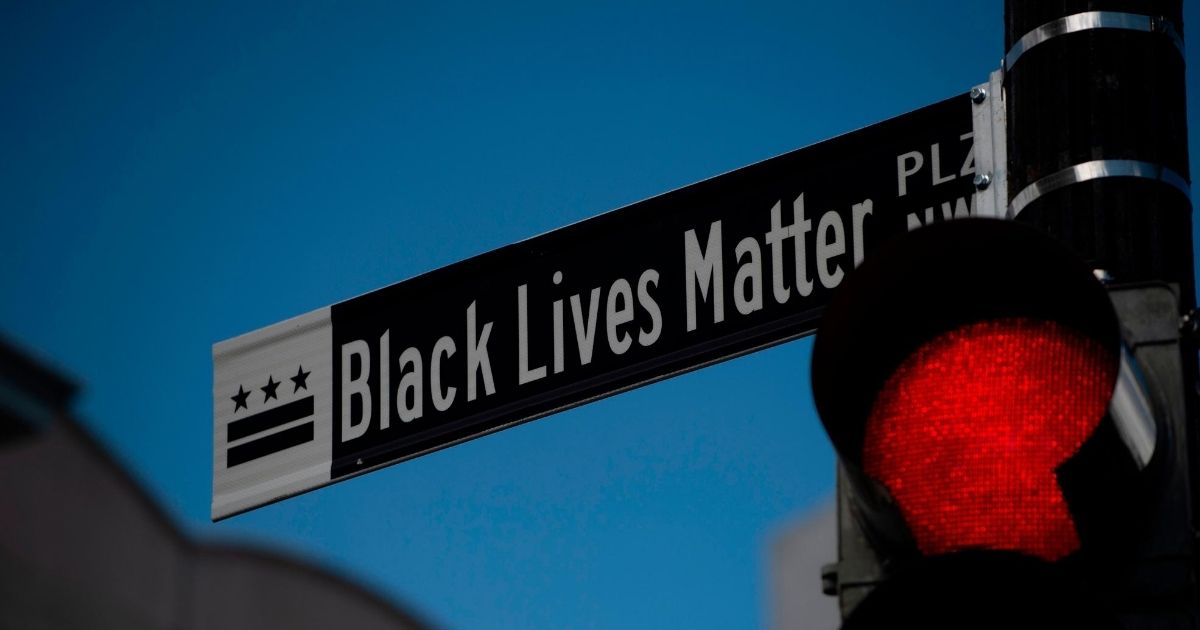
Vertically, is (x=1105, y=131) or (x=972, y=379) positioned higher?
(x=1105, y=131)

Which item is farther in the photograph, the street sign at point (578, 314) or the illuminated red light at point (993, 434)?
the street sign at point (578, 314)

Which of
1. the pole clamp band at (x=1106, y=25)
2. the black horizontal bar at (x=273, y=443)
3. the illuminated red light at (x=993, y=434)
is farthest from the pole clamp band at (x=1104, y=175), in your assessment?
the black horizontal bar at (x=273, y=443)

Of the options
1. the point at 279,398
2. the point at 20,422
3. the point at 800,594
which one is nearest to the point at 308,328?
the point at 279,398

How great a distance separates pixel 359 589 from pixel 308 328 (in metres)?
15.8

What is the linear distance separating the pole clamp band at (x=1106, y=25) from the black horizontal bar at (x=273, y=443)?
5.77ft

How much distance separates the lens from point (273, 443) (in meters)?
4.04

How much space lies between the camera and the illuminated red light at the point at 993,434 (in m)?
2.16

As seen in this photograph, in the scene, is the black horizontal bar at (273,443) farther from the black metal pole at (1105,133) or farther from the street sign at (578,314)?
the black metal pole at (1105,133)

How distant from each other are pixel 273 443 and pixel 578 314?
741 mm

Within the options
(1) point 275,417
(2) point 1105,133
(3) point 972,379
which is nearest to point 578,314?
(1) point 275,417

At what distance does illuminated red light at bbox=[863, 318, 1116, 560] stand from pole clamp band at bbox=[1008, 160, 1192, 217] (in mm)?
541

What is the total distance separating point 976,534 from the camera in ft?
7.09

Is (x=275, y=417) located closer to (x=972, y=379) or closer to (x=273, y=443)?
(x=273, y=443)

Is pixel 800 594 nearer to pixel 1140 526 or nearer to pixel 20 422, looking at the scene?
pixel 20 422
